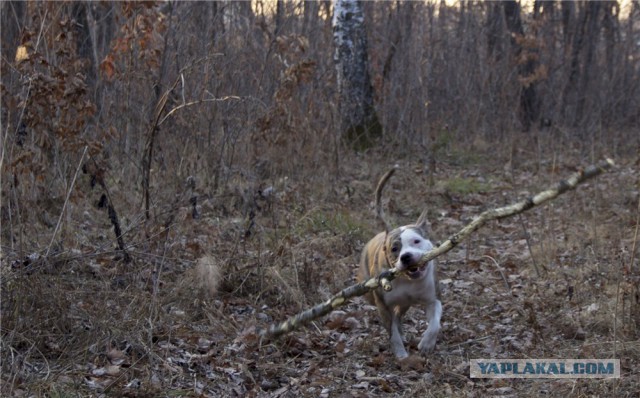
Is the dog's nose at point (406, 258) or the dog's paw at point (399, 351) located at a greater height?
the dog's nose at point (406, 258)

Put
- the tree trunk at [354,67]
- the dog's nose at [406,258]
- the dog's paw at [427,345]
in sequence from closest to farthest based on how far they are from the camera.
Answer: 1. the dog's nose at [406,258]
2. the dog's paw at [427,345]
3. the tree trunk at [354,67]

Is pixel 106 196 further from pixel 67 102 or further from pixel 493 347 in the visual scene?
pixel 493 347

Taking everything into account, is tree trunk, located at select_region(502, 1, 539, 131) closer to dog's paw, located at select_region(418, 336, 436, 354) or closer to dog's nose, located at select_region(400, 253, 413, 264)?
dog's paw, located at select_region(418, 336, 436, 354)

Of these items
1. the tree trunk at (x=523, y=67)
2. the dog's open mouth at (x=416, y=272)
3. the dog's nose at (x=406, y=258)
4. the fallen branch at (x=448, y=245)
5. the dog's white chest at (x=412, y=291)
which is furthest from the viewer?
the tree trunk at (x=523, y=67)

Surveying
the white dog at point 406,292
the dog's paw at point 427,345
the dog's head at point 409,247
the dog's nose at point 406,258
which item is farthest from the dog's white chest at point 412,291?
the dog's nose at point 406,258

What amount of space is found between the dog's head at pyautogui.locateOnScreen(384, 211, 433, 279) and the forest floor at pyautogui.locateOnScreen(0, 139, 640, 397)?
0.58 m

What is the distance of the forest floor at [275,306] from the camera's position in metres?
4.64

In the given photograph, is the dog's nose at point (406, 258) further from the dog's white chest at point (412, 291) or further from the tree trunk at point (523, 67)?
the tree trunk at point (523, 67)

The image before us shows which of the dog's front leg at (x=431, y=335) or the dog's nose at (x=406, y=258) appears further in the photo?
the dog's front leg at (x=431, y=335)

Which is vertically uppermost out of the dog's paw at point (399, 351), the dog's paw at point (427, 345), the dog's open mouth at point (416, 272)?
the dog's open mouth at point (416, 272)

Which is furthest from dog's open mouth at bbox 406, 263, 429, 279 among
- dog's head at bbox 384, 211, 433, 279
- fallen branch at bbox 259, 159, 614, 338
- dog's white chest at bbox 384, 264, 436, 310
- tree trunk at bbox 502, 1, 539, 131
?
tree trunk at bbox 502, 1, 539, 131

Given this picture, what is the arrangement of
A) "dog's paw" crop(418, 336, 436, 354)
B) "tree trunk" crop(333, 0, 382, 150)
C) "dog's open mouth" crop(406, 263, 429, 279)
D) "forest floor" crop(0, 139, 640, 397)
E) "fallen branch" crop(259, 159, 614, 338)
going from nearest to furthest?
"fallen branch" crop(259, 159, 614, 338), "forest floor" crop(0, 139, 640, 397), "dog's open mouth" crop(406, 263, 429, 279), "dog's paw" crop(418, 336, 436, 354), "tree trunk" crop(333, 0, 382, 150)

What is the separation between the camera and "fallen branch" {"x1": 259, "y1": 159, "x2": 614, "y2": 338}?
3.60 metres

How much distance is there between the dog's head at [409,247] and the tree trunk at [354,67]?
22.0 feet
